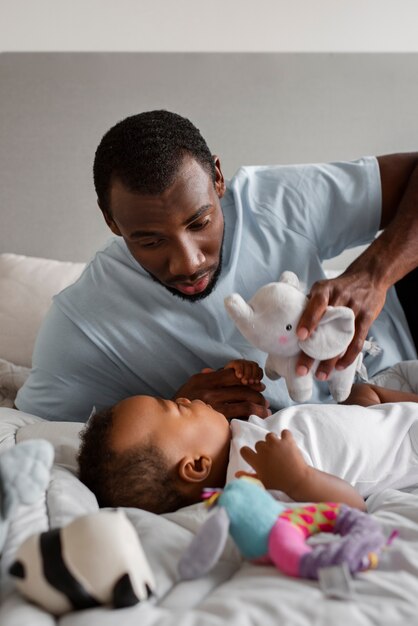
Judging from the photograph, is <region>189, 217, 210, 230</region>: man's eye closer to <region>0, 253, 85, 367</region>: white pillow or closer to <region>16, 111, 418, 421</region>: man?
<region>16, 111, 418, 421</region>: man

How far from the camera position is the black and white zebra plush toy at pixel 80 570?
0.76 metres

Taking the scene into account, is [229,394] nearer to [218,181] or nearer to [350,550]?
[218,181]

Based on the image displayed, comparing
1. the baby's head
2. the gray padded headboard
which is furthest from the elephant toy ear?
the gray padded headboard

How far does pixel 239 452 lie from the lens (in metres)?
1.17

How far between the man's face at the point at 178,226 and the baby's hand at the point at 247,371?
0.17 meters

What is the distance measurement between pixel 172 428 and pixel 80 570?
16.2 inches

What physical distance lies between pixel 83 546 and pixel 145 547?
0.15 m

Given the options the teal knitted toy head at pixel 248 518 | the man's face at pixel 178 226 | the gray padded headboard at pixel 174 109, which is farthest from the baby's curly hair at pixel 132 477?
the gray padded headboard at pixel 174 109

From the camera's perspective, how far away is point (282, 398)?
152 cm

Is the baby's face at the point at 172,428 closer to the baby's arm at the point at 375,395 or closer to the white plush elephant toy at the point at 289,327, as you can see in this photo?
the white plush elephant toy at the point at 289,327

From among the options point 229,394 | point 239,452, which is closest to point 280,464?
point 239,452

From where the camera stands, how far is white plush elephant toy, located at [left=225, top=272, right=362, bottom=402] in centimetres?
122

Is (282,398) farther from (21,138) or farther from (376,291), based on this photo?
(21,138)

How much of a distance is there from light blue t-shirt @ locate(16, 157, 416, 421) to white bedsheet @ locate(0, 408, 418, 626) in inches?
21.3
